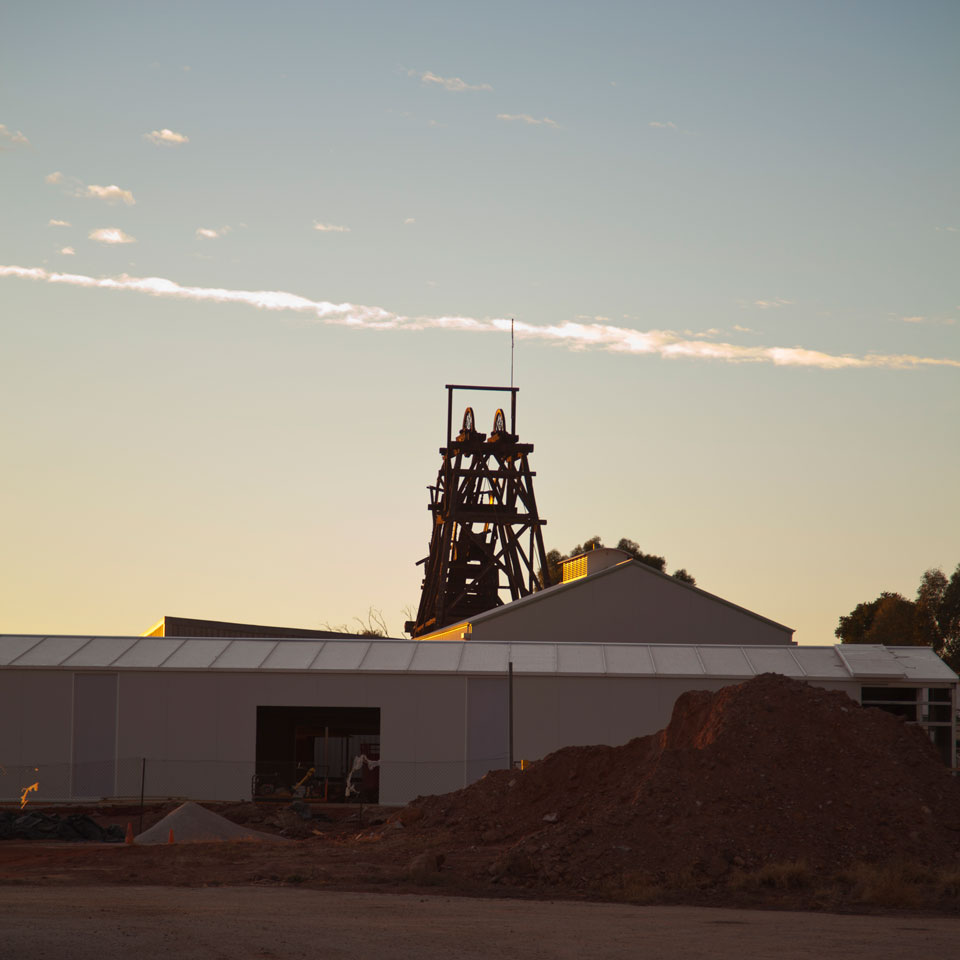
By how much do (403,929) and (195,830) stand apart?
10.8 metres

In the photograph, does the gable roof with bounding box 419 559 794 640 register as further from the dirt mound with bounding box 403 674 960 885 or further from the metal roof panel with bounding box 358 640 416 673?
the dirt mound with bounding box 403 674 960 885

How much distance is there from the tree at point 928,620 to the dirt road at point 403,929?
64.7 metres

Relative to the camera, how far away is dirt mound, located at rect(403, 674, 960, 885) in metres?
19.0

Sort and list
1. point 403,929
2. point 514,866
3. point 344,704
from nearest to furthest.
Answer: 1. point 403,929
2. point 514,866
3. point 344,704

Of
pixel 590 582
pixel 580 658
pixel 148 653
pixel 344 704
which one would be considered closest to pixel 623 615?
pixel 590 582

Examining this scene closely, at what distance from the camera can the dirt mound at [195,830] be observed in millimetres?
24031

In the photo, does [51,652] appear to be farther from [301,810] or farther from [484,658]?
[484,658]

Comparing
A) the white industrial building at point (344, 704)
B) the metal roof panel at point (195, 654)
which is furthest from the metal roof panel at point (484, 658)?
the metal roof panel at point (195, 654)

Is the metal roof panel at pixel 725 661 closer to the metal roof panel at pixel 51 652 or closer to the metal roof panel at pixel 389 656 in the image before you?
the metal roof panel at pixel 389 656

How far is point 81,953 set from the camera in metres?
12.1

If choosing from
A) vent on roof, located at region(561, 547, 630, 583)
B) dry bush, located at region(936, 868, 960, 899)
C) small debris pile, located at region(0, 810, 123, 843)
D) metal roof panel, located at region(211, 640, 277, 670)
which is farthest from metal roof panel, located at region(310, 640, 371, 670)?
dry bush, located at region(936, 868, 960, 899)

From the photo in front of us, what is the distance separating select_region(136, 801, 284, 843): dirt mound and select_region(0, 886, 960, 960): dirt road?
647 cm

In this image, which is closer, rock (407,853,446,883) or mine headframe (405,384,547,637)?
rock (407,853,446,883)

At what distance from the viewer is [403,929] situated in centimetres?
1448
